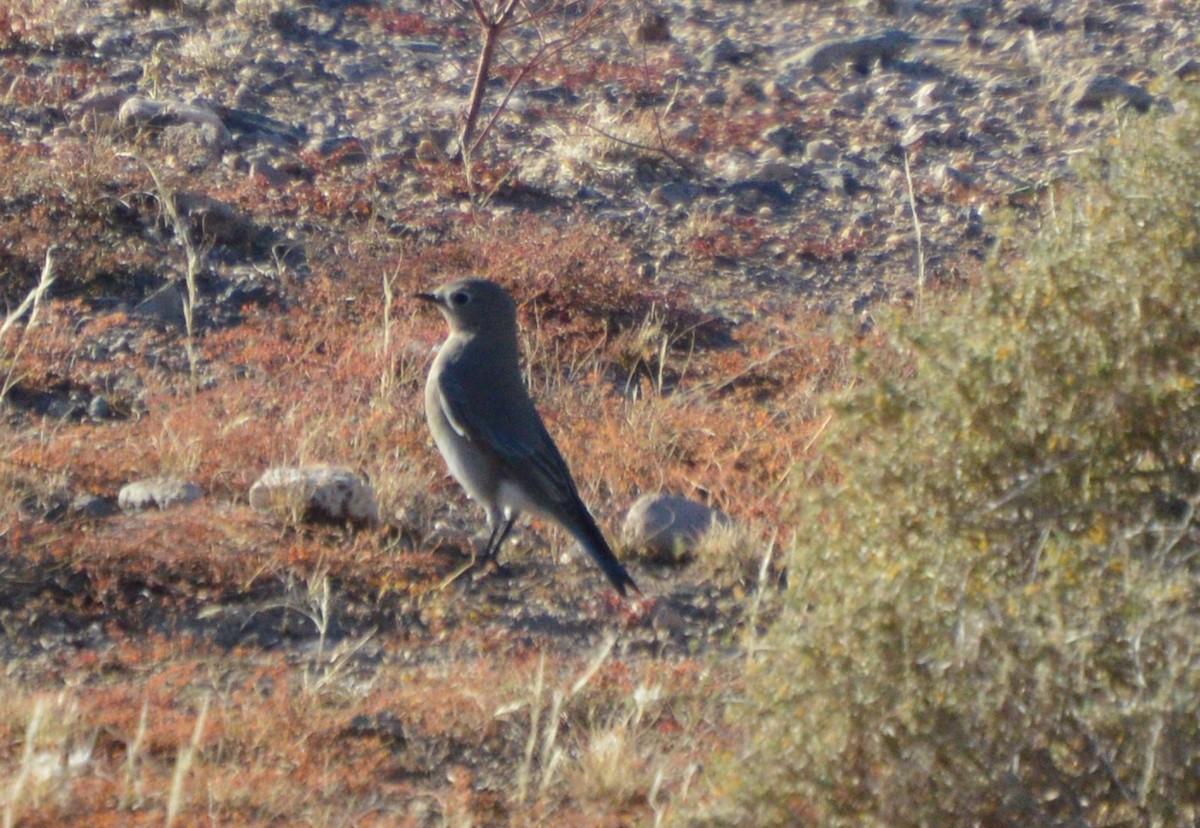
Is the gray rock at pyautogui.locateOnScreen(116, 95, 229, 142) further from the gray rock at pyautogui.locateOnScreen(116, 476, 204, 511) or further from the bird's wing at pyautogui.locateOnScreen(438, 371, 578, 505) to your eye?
the gray rock at pyautogui.locateOnScreen(116, 476, 204, 511)

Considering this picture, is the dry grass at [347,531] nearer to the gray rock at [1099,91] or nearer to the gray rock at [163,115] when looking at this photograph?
the gray rock at [163,115]

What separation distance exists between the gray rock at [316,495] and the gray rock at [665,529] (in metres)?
1.08

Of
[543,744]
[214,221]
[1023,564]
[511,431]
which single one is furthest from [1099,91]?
[1023,564]

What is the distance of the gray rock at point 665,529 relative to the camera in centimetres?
666

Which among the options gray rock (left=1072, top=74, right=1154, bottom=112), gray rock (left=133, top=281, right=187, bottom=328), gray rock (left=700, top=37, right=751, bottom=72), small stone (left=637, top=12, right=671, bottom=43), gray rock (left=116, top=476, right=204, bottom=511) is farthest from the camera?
small stone (left=637, top=12, right=671, bottom=43)

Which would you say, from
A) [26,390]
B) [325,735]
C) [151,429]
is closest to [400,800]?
[325,735]

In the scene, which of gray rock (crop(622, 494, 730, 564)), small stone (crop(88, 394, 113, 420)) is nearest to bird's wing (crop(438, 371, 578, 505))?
gray rock (crop(622, 494, 730, 564))

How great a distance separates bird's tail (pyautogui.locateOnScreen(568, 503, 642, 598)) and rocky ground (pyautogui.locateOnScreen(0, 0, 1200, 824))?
15 cm

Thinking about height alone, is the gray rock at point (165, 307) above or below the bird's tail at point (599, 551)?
above

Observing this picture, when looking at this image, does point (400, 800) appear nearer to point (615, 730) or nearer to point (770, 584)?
point (615, 730)

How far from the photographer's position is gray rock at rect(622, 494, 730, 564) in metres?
6.66

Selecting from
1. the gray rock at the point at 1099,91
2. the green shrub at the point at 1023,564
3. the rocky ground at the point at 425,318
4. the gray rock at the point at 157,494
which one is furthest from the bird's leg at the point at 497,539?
the gray rock at the point at 1099,91

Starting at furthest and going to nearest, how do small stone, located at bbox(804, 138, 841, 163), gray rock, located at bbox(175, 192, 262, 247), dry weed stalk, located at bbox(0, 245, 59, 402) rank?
small stone, located at bbox(804, 138, 841, 163)
gray rock, located at bbox(175, 192, 262, 247)
dry weed stalk, located at bbox(0, 245, 59, 402)

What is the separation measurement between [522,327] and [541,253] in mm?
684
